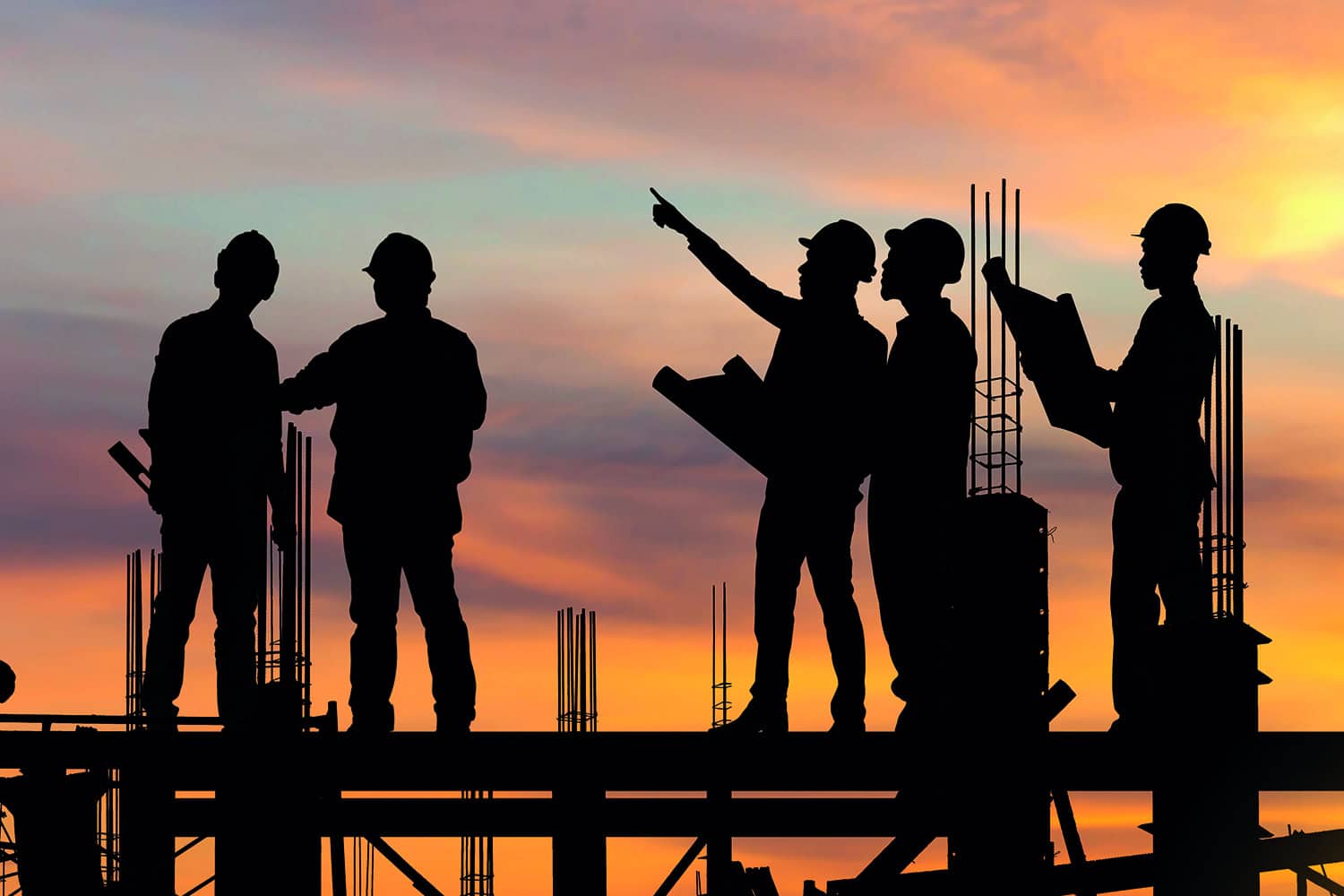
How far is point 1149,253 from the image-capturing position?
11898 mm

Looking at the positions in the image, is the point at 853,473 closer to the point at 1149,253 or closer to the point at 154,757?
the point at 1149,253

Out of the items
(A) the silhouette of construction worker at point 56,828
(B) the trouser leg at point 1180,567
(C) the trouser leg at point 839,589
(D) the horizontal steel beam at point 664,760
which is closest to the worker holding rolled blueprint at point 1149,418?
(B) the trouser leg at point 1180,567

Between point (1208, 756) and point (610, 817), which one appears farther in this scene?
point (610, 817)

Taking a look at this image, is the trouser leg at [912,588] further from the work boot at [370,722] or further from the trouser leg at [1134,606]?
the work boot at [370,722]

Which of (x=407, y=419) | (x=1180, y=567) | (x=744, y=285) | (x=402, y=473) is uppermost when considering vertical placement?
(x=744, y=285)

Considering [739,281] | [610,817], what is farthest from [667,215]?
[610,817]

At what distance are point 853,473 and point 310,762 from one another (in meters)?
3.39

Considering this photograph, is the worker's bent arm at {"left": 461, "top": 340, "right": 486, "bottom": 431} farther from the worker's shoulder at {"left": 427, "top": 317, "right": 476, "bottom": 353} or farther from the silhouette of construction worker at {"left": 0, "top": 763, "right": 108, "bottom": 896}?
the silhouette of construction worker at {"left": 0, "top": 763, "right": 108, "bottom": 896}

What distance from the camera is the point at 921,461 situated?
11641 mm

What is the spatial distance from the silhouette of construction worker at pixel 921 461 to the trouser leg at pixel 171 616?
12.9ft

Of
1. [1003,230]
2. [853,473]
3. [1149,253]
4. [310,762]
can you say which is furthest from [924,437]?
[310,762]

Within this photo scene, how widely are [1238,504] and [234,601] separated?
18.9ft

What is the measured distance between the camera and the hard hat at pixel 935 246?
38.5ft

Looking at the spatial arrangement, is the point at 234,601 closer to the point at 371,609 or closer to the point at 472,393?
the point at 371,609
